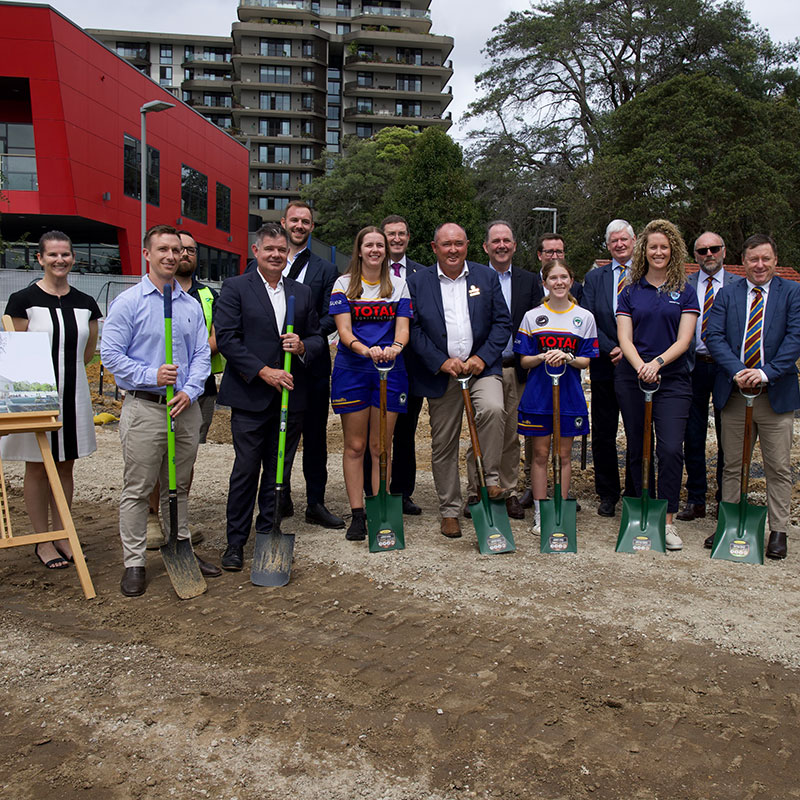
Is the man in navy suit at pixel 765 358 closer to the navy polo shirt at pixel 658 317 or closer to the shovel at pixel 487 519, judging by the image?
the navy polo shirt at pixel 658 317

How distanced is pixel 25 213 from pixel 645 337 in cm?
2544

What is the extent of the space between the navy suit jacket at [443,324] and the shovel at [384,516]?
36cm

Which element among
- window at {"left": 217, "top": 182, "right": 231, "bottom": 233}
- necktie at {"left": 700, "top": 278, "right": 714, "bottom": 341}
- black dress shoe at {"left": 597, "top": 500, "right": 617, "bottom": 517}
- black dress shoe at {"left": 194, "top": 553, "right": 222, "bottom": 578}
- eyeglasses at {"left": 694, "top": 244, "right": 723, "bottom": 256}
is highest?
window at {"left": 217, "top": 182, "right": 231, "bottom": 233}

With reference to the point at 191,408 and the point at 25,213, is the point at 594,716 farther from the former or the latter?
the point at 25,213

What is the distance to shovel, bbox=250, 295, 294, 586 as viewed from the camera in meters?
4.62

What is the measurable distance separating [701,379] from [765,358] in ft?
2.77

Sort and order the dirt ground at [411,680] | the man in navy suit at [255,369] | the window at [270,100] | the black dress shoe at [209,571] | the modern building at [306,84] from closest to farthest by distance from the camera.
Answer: the dirt ground at [411,680], the black dress shoe at [209,571], the man in navy suit at [255,369], the modern building at [306,84], the window at [270,100]

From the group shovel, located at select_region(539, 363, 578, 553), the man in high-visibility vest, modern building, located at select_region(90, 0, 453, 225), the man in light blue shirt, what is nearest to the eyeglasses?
shovel, located at select_region(539, 363, 578, 553)

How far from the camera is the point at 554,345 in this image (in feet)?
18.7

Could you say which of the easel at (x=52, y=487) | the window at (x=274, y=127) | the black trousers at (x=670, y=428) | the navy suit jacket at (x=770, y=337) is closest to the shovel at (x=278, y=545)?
the easel at (x=52, y=487)

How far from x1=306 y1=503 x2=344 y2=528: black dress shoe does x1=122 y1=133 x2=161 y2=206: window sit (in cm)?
2641

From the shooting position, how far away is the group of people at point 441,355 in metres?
4.84

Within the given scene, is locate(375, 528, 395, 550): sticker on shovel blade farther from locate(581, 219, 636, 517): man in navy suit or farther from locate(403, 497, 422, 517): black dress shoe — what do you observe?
locate(581, 219, 636, 517): man in navy suit

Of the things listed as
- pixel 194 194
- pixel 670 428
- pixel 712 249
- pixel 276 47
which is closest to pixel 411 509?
pixel 670 428
